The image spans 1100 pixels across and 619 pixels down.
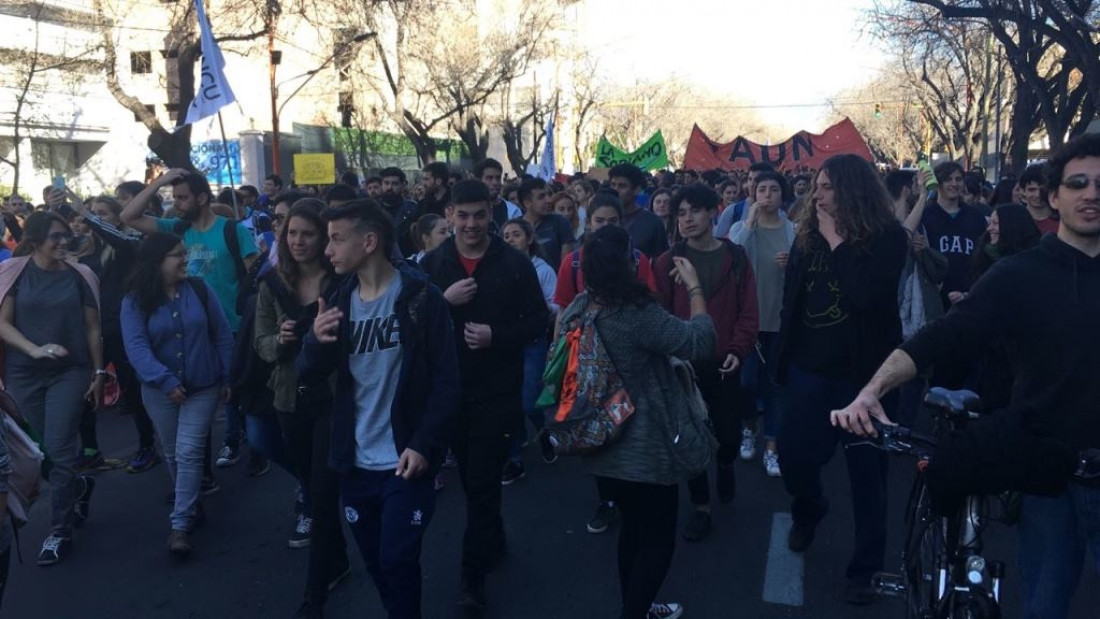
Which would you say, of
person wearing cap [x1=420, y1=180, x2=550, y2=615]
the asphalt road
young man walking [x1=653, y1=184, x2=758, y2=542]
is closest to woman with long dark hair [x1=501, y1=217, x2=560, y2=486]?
the asphalt road

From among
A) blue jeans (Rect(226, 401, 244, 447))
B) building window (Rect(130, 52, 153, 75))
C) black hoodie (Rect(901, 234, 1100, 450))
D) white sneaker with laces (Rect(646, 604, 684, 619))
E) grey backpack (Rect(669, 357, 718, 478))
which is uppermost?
building window (Rect(130, 52, 153, 75))

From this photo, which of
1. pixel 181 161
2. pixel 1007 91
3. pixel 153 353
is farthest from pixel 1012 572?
pixel 1007 91

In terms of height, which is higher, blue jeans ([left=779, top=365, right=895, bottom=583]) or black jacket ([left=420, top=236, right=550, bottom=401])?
black jacket ([left=420, top=236, right=550, bottom=401])

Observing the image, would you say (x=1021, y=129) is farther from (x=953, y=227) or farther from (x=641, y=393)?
(x=641, y=393)

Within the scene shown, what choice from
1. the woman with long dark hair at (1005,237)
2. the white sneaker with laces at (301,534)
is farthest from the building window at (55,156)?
the woman with long dark hair at (1005,237)

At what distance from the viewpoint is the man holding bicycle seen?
9.00 ft

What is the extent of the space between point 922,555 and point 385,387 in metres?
2.09

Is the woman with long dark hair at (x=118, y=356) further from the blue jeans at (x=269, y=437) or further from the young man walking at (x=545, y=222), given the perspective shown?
the young man walking at (x=545, y=222)

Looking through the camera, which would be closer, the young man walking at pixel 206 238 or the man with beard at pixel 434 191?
the young man walking at pixel 206 238

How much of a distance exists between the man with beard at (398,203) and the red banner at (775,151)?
7.25 m

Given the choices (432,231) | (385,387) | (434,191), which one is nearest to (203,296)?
(432,231)

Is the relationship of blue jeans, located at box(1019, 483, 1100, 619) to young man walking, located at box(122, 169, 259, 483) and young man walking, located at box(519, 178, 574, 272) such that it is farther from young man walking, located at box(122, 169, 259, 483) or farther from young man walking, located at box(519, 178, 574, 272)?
young man walking, located at box(122, 169, 259, 483)

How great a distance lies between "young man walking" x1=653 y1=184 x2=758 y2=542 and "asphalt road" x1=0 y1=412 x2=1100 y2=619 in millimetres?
321

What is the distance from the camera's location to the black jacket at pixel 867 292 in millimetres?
4148
